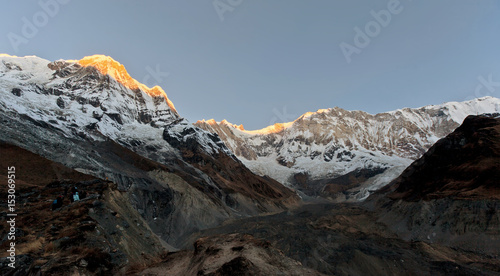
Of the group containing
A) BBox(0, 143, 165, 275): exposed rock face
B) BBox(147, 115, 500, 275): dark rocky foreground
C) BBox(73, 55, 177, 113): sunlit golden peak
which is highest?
BBox(73, 55, 177, 113): sunlit golden peak

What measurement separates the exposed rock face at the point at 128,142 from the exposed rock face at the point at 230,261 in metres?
24.6

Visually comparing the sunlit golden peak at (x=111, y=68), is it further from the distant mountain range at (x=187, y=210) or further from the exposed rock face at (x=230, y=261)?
the exposed rock face at (x=230, y=261)

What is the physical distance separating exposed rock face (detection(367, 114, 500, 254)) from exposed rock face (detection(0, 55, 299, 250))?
4644 centimetres

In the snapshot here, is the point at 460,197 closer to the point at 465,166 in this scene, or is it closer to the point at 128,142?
the point at 465,166

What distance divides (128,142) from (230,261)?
11899 cm

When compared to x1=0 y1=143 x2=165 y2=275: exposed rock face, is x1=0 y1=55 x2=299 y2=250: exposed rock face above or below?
above

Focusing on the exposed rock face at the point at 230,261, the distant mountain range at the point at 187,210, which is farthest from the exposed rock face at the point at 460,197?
the exposed rock face at the point at 230,261

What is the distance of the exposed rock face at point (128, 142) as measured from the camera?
60.2m

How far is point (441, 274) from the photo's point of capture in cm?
3000

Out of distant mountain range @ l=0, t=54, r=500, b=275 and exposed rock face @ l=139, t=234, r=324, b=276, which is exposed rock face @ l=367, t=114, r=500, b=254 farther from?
exposed rock face @ l=139, t=234, r=324, b=276

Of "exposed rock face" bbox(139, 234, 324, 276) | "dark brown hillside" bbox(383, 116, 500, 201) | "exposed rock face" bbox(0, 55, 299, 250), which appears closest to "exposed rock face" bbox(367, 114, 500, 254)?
"dark brown hillside" bbox(383, 116, 500, 201)

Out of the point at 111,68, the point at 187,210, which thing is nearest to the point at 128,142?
the point at 187,210

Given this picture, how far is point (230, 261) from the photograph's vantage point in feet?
34.8

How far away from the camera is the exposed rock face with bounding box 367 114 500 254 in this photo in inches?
1692
